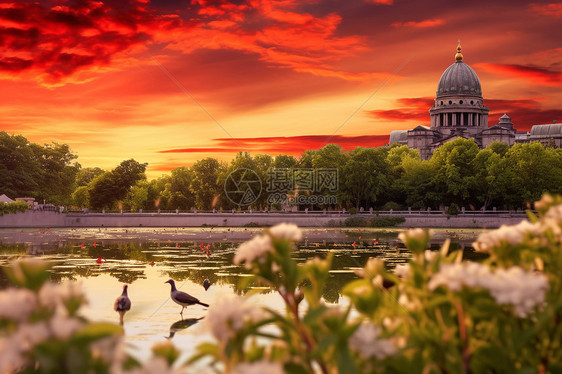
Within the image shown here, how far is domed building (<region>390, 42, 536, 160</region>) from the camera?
14000 centimetres

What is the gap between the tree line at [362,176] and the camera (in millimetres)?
87188

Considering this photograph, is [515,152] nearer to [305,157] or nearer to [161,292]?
[305,157]

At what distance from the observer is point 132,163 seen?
103 metres

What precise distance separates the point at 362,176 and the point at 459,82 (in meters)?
70.9

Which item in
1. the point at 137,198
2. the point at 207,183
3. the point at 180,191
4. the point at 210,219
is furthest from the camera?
the point at 180,191

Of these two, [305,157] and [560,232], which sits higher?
[305,157]

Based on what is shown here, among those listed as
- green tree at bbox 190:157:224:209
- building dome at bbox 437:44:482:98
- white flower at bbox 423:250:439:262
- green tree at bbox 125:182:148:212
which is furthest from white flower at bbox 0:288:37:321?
building dome at bbox 437:44:482:98

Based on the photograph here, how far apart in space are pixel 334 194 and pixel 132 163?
1487 inches

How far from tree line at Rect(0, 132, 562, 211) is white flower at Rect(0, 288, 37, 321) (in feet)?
278

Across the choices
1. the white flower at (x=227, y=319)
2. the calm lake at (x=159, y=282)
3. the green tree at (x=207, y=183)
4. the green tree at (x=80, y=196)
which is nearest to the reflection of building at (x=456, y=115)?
the green tree at (x=207, y=183)

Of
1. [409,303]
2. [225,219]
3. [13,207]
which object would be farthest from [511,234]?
[225,219]

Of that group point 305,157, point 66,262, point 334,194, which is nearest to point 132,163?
point 305,157

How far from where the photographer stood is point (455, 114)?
471 feet

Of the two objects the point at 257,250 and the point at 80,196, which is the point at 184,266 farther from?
the point at 80,196
